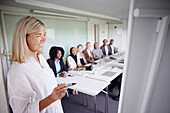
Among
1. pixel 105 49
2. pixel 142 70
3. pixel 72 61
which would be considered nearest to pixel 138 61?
pixel 142 70

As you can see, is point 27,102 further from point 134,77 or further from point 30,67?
point 134,77

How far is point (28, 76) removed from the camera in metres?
0.89

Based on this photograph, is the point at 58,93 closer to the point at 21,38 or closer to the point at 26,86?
the point at 26,86

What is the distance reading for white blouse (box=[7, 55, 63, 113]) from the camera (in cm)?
82

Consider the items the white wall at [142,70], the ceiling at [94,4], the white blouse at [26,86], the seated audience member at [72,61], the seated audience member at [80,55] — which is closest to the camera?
the white wall at [142,70]

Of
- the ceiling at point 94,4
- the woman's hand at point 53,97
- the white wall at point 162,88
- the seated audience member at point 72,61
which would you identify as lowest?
the seated audience member at point 72,61

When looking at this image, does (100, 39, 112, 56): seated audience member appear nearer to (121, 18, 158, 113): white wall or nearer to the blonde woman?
the blonde woman

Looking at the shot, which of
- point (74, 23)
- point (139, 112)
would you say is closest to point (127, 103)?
point (139, 112)

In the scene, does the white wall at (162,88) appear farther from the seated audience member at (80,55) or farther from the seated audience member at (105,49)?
the seated audience member at (105,49)

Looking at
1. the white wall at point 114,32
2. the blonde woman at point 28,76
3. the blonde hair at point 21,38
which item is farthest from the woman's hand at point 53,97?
the white wall at point 114,32

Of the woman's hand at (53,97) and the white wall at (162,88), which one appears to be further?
the woman's hand at (53,97)

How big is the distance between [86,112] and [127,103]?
236 centimetres

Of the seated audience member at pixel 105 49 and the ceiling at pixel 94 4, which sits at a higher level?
the ceiling at pixel 94 4

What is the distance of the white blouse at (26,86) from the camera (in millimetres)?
824
